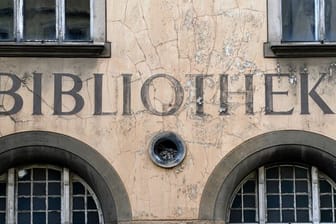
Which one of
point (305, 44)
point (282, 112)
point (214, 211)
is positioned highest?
point (305, 44)

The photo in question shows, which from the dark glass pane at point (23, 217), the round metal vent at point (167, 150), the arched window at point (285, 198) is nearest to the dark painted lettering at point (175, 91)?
the round metal vent at point (167, 150)

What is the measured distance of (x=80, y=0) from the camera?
44.0 ft

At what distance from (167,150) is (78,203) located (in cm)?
133

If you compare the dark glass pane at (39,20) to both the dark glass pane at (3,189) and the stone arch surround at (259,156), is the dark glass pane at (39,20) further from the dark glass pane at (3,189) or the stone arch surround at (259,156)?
the stone arch surround at (259,156)

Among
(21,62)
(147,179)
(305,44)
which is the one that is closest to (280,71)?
(305,44)

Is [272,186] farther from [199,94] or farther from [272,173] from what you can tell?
[199,94]

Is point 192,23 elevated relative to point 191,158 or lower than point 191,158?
elevated

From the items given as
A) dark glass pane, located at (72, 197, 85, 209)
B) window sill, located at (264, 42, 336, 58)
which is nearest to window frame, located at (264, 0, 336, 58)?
window sill, located at (264, 42, 336, 58)

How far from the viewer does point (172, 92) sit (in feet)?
43.4

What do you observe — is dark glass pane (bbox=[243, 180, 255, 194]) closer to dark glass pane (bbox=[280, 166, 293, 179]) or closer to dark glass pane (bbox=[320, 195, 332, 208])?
dark glass pane (bbox=[280, 166, 293, 179])

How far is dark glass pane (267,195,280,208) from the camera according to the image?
13391 millimetres

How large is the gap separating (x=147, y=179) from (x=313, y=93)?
239cm

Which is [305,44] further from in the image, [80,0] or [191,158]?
[80,0]

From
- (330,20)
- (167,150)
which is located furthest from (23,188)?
(330,20)
